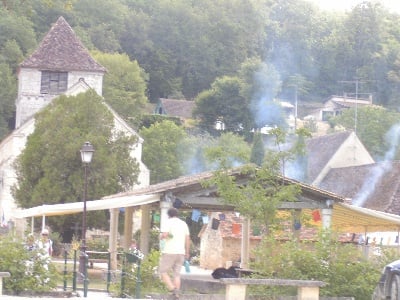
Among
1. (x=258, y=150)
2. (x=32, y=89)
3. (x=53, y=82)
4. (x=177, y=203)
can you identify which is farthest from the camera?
(x=258, y=150)

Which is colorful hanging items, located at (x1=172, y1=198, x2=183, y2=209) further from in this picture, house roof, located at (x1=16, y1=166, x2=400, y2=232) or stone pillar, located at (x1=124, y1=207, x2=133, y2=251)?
stone pillar, located at (x1=124, y1=207, x2=133, y2=251)

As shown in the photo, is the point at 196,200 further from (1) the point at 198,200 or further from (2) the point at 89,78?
(2) the point at 89,78

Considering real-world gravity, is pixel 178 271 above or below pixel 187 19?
below

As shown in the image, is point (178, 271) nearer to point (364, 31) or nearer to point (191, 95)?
point (191, 95)

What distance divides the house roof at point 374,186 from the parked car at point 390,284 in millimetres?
33686

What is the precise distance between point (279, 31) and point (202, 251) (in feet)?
306

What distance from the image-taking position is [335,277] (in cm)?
2234

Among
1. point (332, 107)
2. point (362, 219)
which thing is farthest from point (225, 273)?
point (332, 107)

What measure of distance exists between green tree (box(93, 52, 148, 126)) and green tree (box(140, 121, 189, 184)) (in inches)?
559

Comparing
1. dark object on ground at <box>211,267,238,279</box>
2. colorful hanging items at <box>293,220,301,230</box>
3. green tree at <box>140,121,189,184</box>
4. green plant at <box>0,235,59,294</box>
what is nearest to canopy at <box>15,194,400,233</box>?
colorful hanging items at <box>293,220,301,230</box>

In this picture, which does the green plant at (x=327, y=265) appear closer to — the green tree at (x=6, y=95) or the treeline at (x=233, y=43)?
the green tree at (x=6, y=95)

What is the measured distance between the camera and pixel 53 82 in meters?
73.8

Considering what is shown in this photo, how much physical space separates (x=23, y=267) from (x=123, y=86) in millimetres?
88205

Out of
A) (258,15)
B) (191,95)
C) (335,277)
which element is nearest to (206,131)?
(191,95)
